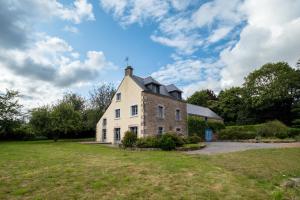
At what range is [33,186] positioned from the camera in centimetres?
590

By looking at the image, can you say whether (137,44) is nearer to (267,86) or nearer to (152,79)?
(152,79)

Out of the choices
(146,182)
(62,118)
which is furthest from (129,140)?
(62,118)

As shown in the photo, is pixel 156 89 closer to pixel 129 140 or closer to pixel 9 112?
pixel 129 140

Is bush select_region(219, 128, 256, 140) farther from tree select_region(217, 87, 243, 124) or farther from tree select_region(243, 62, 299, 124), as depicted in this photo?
tree select_region(217, 87, 243, 124)

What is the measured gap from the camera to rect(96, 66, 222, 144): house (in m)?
23.0

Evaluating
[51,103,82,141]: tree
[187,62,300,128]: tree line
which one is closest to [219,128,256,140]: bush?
[187,62,300,128]: tree line

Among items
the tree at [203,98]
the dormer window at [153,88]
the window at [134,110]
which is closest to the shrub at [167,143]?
the window at [134,110]

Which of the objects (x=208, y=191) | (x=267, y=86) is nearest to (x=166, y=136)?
(x=208, y=191)

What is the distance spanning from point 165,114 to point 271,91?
23.9m

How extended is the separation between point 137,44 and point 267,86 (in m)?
33.3

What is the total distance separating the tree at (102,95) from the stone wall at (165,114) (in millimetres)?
17091

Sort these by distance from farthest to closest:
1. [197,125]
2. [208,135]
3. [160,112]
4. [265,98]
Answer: [265,98] < [208,135] < [197,125] < [160,112]

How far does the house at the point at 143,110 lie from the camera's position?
2298 centimetres

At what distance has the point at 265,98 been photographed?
128 feet
